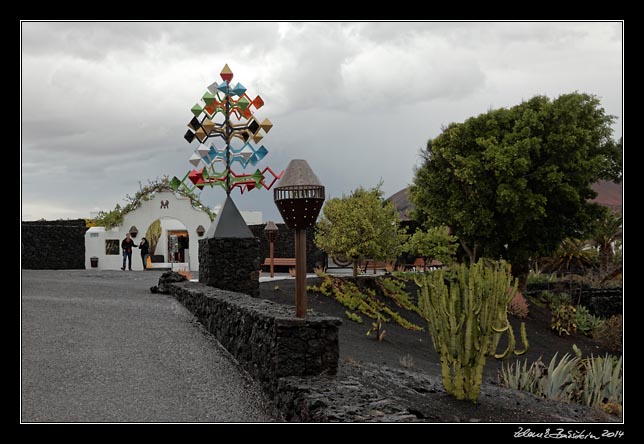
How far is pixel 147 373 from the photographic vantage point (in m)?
8.18

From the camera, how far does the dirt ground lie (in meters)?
Result: 7.82

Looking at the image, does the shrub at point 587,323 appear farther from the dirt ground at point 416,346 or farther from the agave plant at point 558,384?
the agave plant at point 558,384

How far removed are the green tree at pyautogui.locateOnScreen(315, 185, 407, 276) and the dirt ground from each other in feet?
4.37

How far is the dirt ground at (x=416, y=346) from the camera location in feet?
25.7

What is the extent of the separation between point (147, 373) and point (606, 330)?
15.1m

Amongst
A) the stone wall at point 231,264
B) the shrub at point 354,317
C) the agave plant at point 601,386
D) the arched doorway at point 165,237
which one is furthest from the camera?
the arched doorway at point 165,237

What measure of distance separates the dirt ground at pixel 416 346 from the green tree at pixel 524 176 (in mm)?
3365

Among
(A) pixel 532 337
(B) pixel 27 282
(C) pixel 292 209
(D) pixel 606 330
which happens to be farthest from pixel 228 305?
(D) pixel 606 330

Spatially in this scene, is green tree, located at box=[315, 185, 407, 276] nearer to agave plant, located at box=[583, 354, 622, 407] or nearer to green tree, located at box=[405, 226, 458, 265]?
green tree, located at box=[405, 226, 458, 265]

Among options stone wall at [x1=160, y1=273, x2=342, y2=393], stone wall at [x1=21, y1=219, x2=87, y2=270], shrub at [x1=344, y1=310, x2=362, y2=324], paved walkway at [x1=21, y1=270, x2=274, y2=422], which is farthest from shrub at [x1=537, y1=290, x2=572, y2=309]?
stone wall at [x1=21, y1=219, x2=87, y2=270]

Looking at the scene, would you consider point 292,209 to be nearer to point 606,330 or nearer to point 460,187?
point 606,330

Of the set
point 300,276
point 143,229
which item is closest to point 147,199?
point 143,229

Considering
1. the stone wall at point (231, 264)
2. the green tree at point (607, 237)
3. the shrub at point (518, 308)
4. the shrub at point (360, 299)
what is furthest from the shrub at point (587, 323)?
the stone wall at point (231, 264)

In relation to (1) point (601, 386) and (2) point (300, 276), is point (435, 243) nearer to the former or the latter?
(1) point (601, 386)
